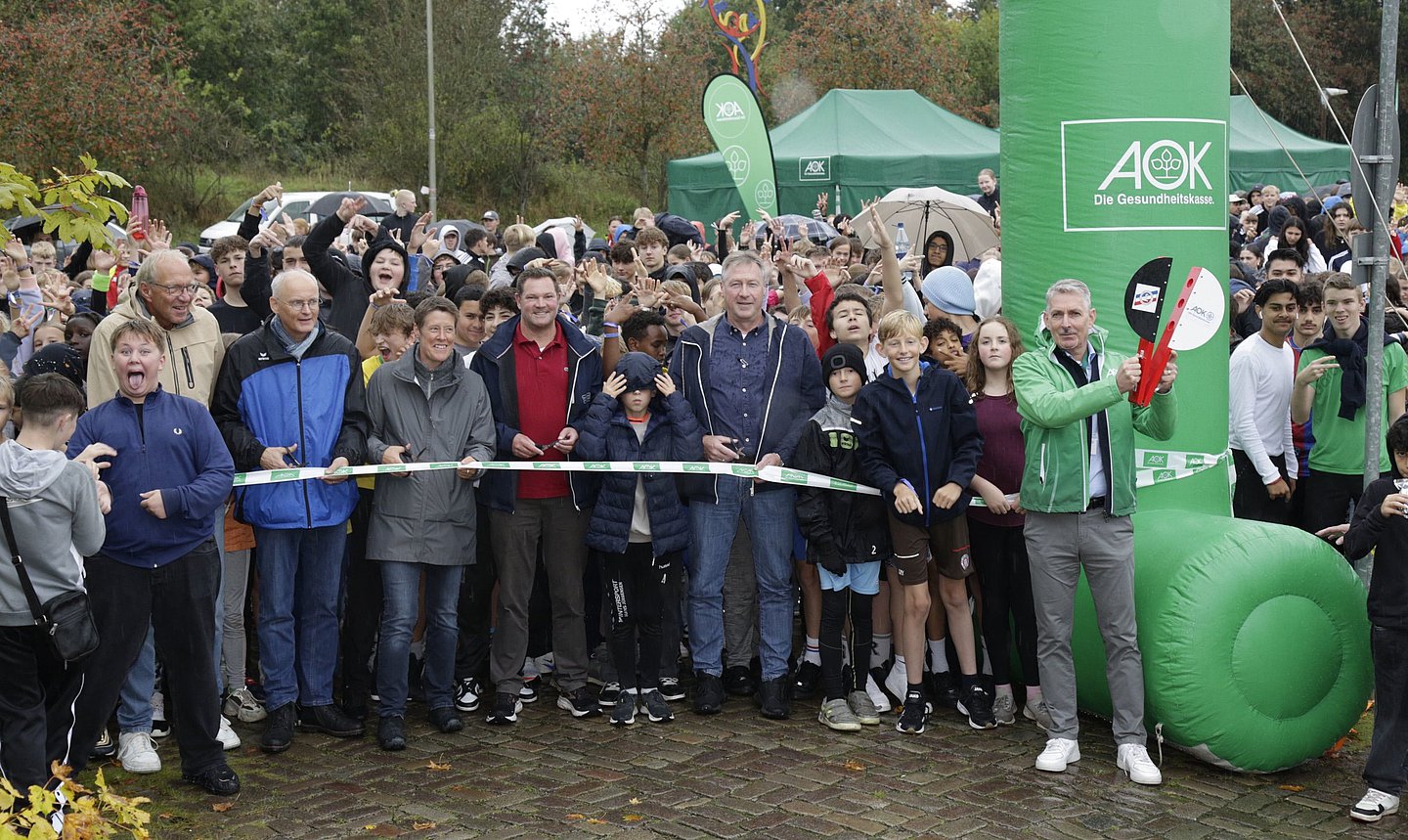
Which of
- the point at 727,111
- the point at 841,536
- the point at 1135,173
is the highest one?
the point at 727,111

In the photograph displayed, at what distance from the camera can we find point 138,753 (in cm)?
634

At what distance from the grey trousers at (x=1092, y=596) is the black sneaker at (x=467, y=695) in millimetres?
2873

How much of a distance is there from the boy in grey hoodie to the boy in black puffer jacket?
245cm

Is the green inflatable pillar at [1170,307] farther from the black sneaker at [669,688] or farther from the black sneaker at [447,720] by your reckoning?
the black sneaker at [447,720]

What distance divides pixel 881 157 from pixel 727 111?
472 inches

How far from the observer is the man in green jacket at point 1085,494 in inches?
243

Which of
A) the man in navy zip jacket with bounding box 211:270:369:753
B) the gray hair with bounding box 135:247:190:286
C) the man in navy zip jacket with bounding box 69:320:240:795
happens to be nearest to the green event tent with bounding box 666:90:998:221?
the man in navy zip jacket with bounding box 211:270:369:753

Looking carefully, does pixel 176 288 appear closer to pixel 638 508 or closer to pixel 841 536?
pixel 638 508

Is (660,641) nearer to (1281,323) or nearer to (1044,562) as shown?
(1044,562)

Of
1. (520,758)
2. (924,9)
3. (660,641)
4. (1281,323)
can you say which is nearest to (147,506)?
(520,758)

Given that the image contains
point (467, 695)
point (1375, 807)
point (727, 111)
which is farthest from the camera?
point (727, 111)

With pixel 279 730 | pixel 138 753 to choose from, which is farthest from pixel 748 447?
pixel 138 753

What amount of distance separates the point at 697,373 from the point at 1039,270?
1.78 m

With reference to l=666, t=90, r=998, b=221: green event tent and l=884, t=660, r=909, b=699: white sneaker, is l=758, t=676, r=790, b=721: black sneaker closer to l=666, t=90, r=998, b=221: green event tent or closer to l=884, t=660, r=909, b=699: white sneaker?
l=884, t=660, r=909, b=699: white sneaker
